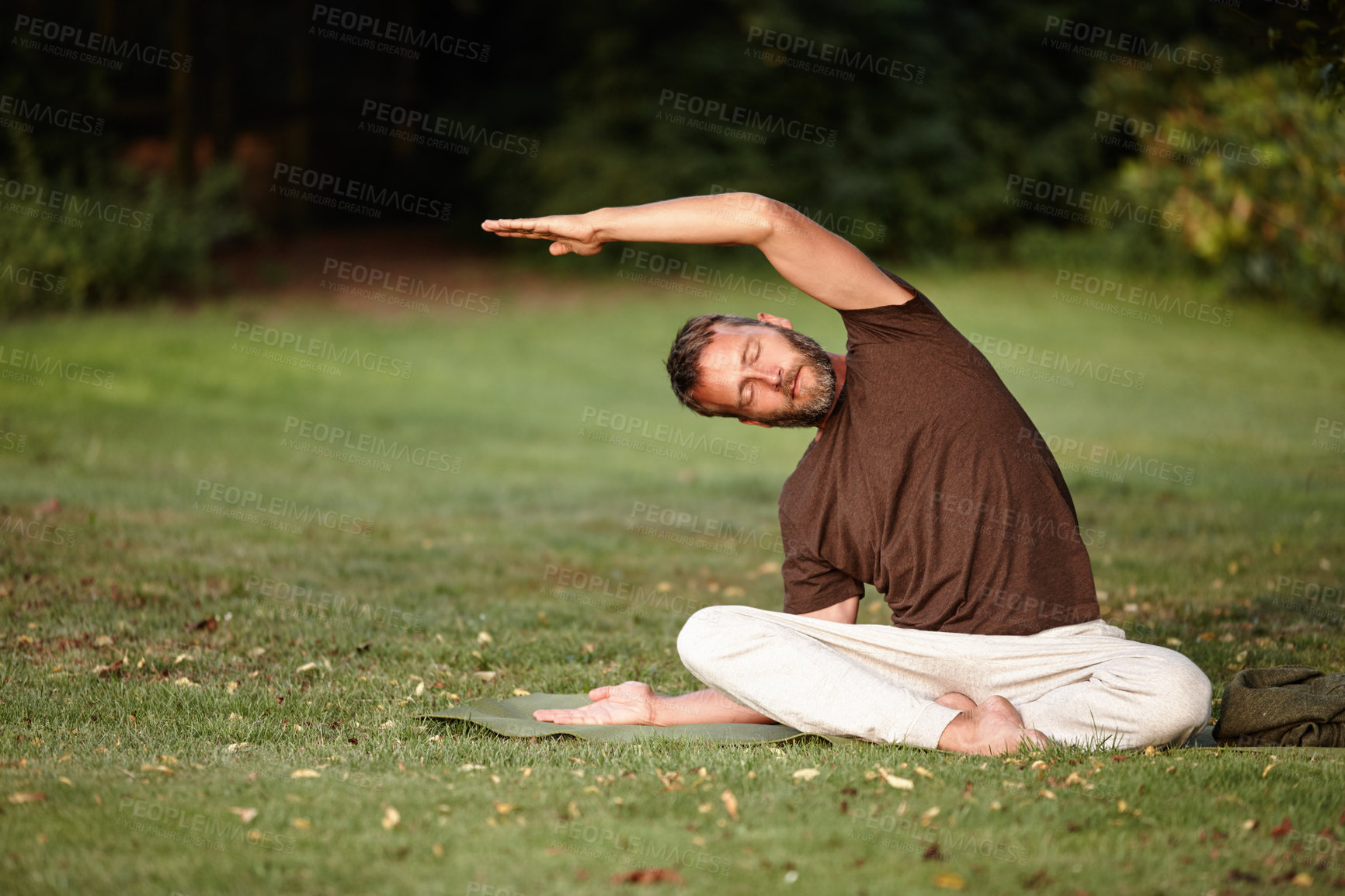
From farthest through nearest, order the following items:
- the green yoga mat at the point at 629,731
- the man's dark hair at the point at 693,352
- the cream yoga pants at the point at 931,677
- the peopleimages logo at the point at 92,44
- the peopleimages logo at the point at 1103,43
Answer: the peopleimages logo at the point at 1103,43 < the peopleimages logo at the point at 92,44 < the green yoga mat at the point at 629,731 < the man's dark hair at the point at 693,352 < the cream yoga pants at the point at 931,677

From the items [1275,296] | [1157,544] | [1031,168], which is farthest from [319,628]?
[1031,168]

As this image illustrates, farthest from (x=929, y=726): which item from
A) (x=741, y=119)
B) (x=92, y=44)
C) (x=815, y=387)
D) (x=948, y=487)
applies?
(x=92, y=44)

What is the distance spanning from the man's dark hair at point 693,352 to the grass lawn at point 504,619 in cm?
119

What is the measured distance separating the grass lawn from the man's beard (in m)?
1.10

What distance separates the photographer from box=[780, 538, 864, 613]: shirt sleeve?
416 cm

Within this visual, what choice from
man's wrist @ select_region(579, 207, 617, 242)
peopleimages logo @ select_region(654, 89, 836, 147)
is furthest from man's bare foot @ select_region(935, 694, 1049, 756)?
peopleimages logo @ select_region(654, 89, 836, 147)

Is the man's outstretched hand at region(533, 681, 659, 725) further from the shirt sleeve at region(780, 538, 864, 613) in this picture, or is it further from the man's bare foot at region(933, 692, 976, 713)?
the man's bare foot at region(933, 692, 976, 713)

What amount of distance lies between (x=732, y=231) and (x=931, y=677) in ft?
5.36

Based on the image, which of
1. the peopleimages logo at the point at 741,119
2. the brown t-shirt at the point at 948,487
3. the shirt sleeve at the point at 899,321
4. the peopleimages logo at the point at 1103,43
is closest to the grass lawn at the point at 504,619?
the brown t-shirt at the point at 948,487

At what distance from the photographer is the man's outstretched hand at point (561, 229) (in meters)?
3.52

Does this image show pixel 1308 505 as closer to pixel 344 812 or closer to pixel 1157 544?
pixel 1157 544

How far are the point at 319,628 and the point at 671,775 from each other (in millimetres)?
2813

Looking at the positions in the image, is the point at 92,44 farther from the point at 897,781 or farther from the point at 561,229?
the point at 897,781

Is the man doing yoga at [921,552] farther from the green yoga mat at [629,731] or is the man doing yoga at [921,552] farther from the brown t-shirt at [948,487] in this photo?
the green yoga mat at [629,731]
